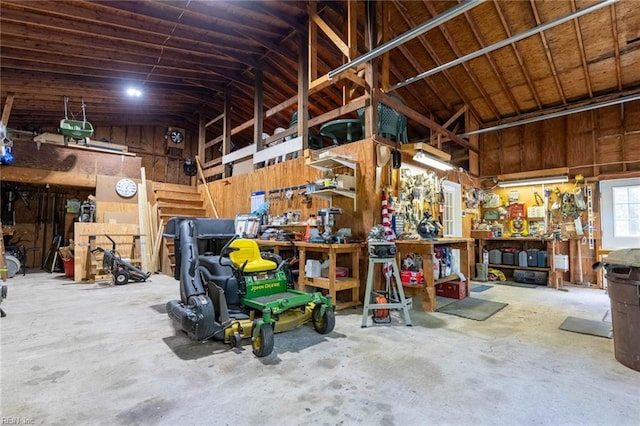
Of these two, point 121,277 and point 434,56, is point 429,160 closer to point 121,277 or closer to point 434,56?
point 434,56

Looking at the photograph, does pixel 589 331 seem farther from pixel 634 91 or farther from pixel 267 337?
pixel 634 91

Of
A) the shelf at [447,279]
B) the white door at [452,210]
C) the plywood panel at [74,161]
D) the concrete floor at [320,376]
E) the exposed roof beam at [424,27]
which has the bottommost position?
the concrete floor at [320,376]

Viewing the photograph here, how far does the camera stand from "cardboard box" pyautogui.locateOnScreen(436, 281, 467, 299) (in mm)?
5121

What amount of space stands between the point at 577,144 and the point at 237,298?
8043mm

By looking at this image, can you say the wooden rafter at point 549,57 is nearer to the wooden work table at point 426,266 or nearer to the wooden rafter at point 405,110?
the wooden rafter at point 405,110

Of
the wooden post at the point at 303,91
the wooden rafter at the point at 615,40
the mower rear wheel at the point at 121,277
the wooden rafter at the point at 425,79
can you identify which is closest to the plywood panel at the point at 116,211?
the mower rear wheel at the point at 121,277

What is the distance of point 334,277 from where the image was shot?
4.14 metres

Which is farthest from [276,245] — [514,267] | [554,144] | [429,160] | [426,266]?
[554,144]

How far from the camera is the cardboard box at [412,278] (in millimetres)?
4516

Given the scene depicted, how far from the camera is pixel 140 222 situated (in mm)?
8094

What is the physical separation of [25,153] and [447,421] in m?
10.2

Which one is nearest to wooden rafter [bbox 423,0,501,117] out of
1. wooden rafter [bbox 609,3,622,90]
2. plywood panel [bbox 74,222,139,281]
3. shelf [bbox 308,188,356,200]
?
wooden rafter [bbox 609,3,622,90]

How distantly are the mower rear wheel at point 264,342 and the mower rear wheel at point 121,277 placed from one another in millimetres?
4867

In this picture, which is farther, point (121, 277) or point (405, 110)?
point (121, 277)
